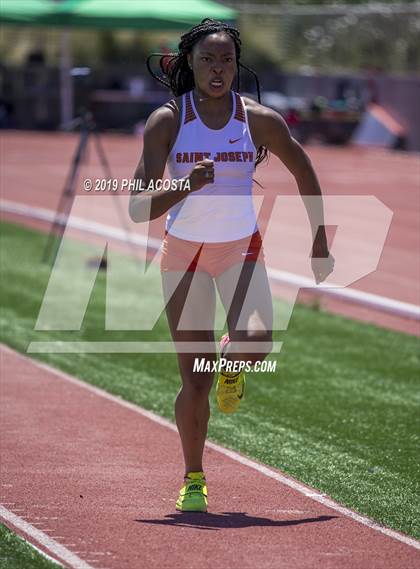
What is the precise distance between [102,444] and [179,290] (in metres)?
2.13

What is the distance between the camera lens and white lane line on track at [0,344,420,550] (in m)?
6.44

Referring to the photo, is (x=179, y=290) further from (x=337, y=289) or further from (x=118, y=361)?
(x=337, y=289)

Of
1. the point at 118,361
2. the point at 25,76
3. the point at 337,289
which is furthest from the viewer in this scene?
the point at 25,76

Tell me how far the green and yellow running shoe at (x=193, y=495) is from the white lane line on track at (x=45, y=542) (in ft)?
2.55

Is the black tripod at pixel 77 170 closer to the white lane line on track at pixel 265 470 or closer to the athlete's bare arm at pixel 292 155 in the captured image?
the white lane line on track at pixel 265 470

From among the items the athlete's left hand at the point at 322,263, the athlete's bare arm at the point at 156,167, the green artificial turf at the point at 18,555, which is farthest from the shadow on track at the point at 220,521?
the athlete's bare arm at the point at 156,167

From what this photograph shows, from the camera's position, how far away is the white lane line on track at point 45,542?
5.71 metres

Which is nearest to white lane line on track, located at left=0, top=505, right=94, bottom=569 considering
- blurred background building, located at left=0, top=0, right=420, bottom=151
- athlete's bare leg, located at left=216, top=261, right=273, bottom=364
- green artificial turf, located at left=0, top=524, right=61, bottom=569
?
green artificial turf, located at left=0, top=524, right=61, bottom=569

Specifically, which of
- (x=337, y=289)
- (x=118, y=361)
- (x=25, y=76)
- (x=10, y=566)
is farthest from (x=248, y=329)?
(x=25, y=76)

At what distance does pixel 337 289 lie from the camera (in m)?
14.4

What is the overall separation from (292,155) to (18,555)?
7.87 ft

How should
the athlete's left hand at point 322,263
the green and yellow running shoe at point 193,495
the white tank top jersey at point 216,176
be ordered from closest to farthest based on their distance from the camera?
1. the white tank top jersey at point 216,176
2. the green and yellow running shoe at point 193,495
3. the athlete's left hand at point 322,263

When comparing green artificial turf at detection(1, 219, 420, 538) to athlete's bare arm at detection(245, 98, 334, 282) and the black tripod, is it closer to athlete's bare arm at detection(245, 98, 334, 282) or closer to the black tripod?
the black tripod

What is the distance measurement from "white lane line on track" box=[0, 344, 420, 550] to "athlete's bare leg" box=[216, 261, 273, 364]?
1.03 m
